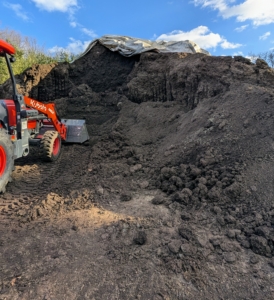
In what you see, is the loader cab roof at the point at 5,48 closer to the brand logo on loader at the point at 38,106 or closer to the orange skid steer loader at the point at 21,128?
the orange skid steer loader at the point at 21,128

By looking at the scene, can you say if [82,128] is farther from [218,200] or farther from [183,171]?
[218,200]

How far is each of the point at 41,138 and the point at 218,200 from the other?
4.03 m

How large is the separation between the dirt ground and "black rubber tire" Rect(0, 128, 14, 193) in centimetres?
28

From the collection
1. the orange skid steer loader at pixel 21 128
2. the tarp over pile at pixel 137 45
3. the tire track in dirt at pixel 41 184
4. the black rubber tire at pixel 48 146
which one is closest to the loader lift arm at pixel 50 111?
the orange skid steer loader at pixel 21 128

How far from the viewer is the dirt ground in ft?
8.22

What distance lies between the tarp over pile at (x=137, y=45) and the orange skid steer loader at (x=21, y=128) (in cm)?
499

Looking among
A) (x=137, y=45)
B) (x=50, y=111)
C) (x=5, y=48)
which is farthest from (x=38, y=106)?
(x=137, y=45)

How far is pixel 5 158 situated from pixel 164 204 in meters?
2.65

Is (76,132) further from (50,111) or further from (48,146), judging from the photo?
(48,146)

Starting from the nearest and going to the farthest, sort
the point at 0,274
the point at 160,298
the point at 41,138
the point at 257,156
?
the point at 160,298 → the point at 0,274 → the point at 257,156 → the point at 41,138

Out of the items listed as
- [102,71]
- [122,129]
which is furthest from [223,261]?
[102,71]

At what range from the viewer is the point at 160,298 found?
7.55ft

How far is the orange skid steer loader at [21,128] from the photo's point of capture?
4.40 m

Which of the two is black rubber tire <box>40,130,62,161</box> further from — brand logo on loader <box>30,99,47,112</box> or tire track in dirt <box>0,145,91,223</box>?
brand logo on loader <box>30,99,47,112</box>
